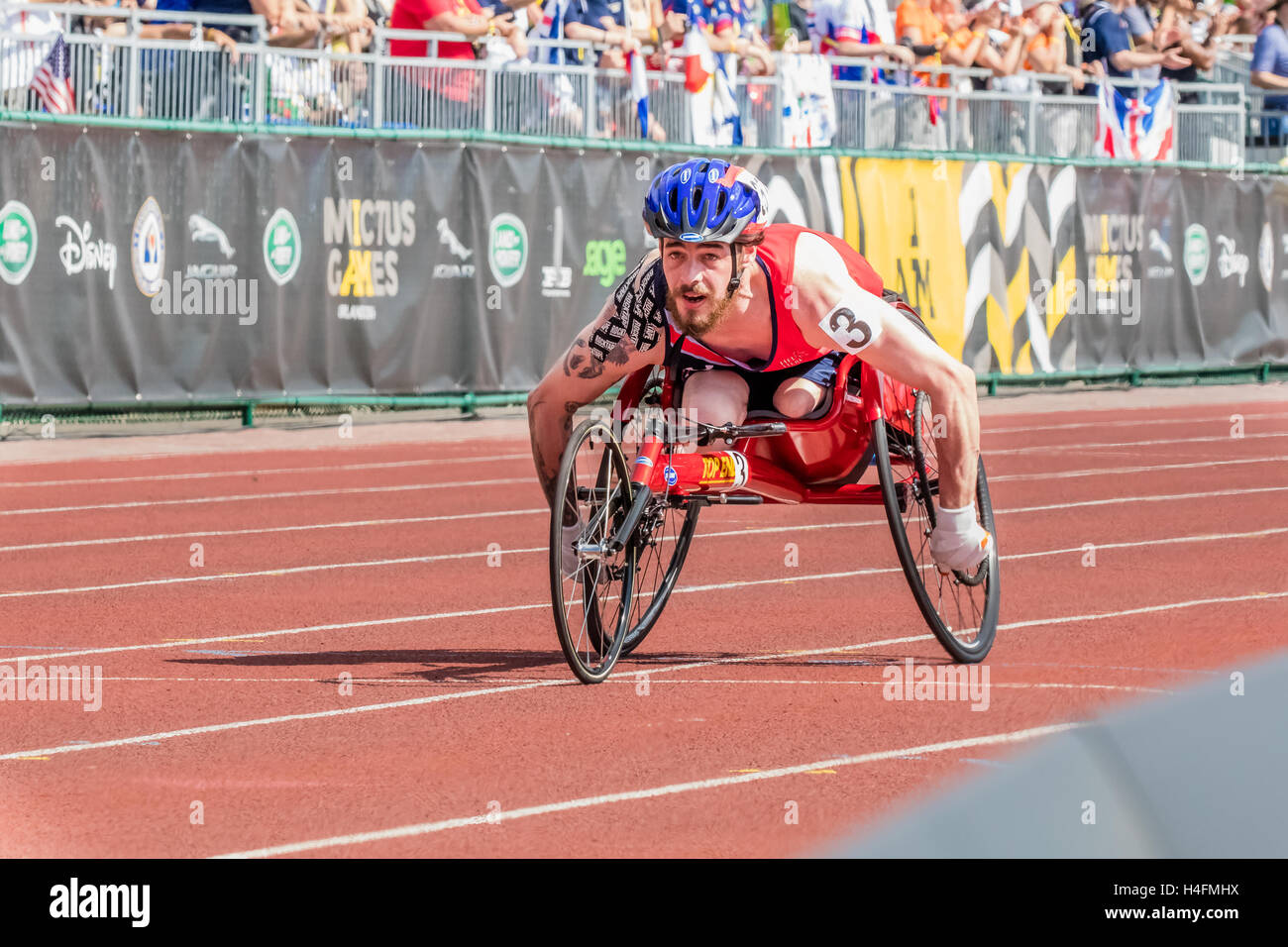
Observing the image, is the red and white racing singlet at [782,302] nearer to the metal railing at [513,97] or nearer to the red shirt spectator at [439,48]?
the metal railing at [513,97]

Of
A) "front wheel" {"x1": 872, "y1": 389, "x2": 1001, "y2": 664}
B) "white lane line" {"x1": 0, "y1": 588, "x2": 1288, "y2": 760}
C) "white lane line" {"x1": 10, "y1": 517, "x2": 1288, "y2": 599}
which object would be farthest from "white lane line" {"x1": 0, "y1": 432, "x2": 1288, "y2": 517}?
"front wheel" {"x1": 872, "y1": 389, "x2": 1001, "y2": 664}

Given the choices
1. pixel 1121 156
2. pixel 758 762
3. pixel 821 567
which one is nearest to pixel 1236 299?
pixel 1121 156

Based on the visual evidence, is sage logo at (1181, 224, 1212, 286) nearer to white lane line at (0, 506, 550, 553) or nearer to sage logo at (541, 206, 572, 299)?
sage logo at (541, 206, 572, 299)

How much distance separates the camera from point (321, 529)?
11.6 m

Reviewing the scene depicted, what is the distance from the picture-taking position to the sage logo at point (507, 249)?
1772cm

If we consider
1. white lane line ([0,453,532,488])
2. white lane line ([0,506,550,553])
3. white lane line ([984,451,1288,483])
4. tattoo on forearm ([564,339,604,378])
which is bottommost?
white lane line ([0,506,550,553])

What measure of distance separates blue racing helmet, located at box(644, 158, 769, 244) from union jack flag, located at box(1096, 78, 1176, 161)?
1600 centimetres

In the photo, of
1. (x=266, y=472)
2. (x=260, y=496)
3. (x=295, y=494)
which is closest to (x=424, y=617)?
(x=260, y=496)

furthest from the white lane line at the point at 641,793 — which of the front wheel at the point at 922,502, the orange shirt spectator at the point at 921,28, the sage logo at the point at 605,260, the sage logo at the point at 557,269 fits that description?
Answer: the orange shirt spectator at the point at 921,28

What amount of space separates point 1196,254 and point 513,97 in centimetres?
914

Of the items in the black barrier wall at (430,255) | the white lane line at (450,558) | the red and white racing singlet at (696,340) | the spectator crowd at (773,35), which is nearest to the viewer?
the red and white racing singlet at (696,340)

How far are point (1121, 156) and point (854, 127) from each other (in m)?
3.90

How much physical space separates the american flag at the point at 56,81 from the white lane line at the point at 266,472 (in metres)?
3.39

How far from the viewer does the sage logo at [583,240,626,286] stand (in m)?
18.2
